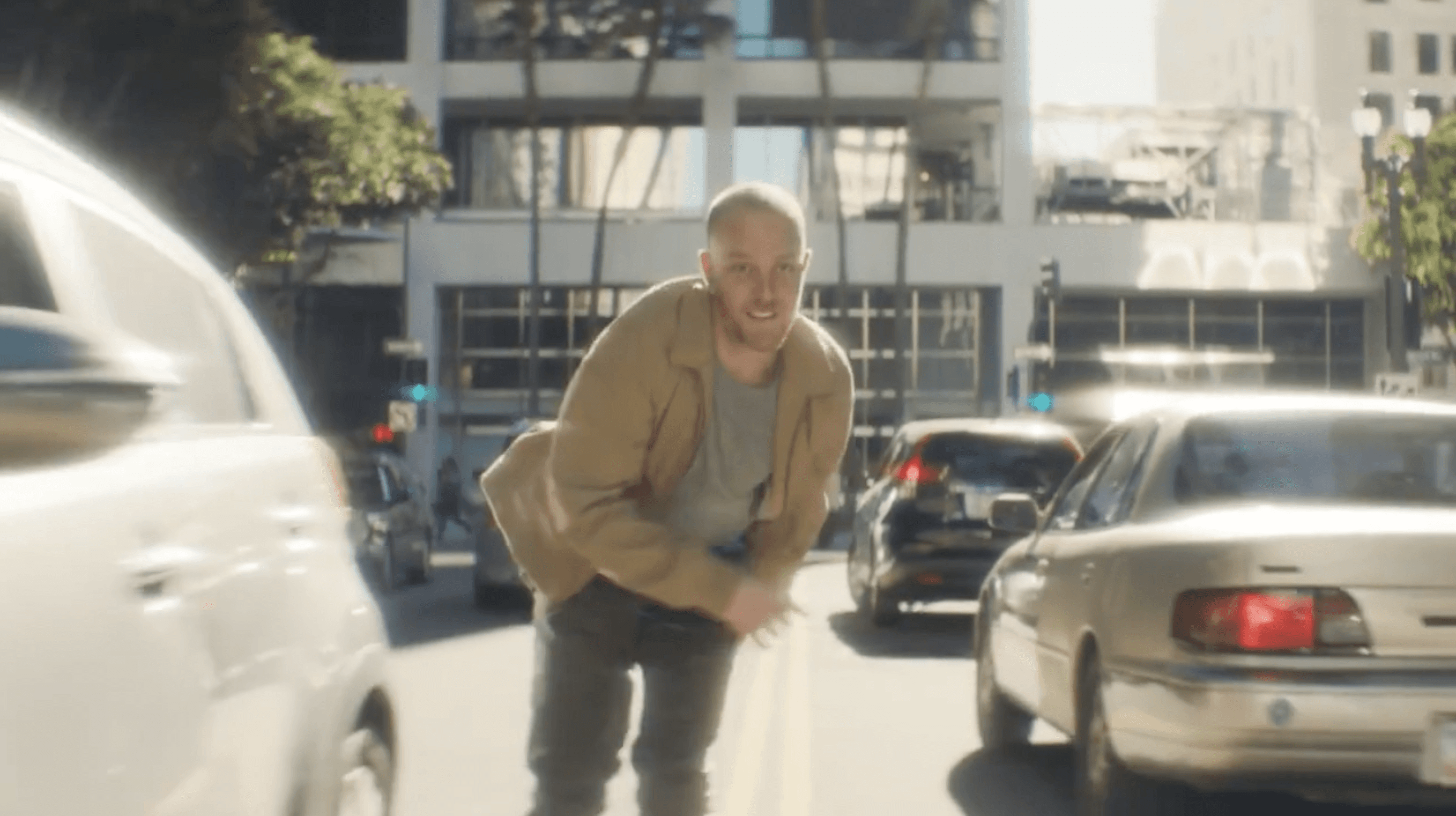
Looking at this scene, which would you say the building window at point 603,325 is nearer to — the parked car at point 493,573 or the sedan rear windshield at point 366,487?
the sedan rear windshield at point 366,487

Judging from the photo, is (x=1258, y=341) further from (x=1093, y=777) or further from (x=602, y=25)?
(x=1093, y=777)

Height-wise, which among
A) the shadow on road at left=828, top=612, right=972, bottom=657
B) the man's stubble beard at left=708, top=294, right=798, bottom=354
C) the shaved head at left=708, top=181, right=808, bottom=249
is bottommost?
the shadow on road at left=828, top=612, right=972, bottom=657

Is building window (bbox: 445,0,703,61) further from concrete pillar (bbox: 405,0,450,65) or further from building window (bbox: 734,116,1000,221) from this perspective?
building window (bbox: 734,116,1000,221)

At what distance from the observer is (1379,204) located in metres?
51.1

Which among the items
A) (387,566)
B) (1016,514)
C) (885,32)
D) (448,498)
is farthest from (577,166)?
(1016,514)

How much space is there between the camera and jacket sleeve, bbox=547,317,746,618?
461 cm

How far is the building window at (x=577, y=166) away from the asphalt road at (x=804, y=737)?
36824 mm

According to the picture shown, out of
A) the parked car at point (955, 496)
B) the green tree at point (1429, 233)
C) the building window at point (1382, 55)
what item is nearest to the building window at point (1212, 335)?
the green tree at point (1429, 233)

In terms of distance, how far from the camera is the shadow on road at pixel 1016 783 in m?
9.01

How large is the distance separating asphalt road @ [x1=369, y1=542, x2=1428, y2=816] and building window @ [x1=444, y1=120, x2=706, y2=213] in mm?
36824

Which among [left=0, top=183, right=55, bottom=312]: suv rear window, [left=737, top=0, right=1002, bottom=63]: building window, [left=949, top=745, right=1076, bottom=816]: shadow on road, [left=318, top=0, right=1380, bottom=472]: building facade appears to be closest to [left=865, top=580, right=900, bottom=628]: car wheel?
[left=949, top=745, right=1076, bottom=816]: shadow on road

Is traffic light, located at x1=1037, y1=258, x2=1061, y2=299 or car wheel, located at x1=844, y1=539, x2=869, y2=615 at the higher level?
traffic light, located at x1=1037, y1=258, x2=1061, y2=299

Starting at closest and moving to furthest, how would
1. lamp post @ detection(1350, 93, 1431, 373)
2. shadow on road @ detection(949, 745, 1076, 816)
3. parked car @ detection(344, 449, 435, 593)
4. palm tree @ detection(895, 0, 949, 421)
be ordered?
1. shadow on road @ detection(949, 745, 1076, 816)
2. parked car @ detection(344, 449, 435, 593)
3. lamp post @ detection(1350, 93, 1431, 373)
4. palm tree @ detection(895, 0, 949, 421)

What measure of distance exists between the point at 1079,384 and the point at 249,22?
37.2 metres
